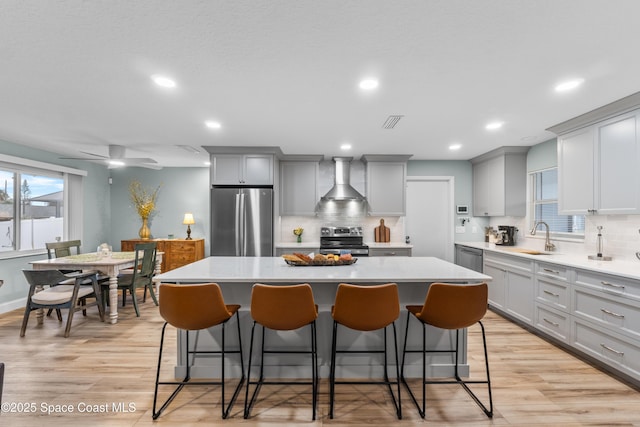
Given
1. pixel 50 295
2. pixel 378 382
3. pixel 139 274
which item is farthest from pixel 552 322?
pixel 50 295

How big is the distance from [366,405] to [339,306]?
2.62ft

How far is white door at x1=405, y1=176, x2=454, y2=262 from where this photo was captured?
18.6 feet

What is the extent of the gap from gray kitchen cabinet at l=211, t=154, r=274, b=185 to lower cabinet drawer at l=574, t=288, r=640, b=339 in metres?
3.87

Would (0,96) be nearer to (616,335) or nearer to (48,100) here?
(48,100)

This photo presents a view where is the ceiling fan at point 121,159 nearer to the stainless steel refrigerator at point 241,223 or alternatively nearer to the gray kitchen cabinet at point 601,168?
the stainless steel refrigerator at point 241,223

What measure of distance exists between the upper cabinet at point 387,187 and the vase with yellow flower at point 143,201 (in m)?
4.34

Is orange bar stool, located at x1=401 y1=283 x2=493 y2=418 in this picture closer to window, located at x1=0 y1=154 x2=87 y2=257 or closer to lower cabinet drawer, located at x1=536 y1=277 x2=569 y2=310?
lower cabinet drawer, located at x1=536 y1=277 x2=569 y2=310

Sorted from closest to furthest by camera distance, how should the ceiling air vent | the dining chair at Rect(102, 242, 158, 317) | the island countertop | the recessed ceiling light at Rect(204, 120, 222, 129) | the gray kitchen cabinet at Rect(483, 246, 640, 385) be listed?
the island countertop → the gray kitchen cabinet at Rect(483, 246, 640, 385) → the ceiling air vent → the recessed ceiling light at Rect(204, 120, 222, 129) → the dining chair at Rect(102, 242, 158, 317)

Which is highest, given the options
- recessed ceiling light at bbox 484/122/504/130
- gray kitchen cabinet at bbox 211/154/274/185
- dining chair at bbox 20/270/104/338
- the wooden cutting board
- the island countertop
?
recessed ceiling light at bbox 484/122/504/130

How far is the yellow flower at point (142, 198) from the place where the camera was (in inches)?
246

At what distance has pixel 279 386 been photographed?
97.7 inches

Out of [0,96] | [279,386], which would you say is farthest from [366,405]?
[0,96]

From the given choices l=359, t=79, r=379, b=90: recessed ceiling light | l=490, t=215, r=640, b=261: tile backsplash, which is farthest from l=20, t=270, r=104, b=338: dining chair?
l=490, t=215, r=640, b=261: tile backsplash

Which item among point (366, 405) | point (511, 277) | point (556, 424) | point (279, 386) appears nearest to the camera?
point (556, 424)
